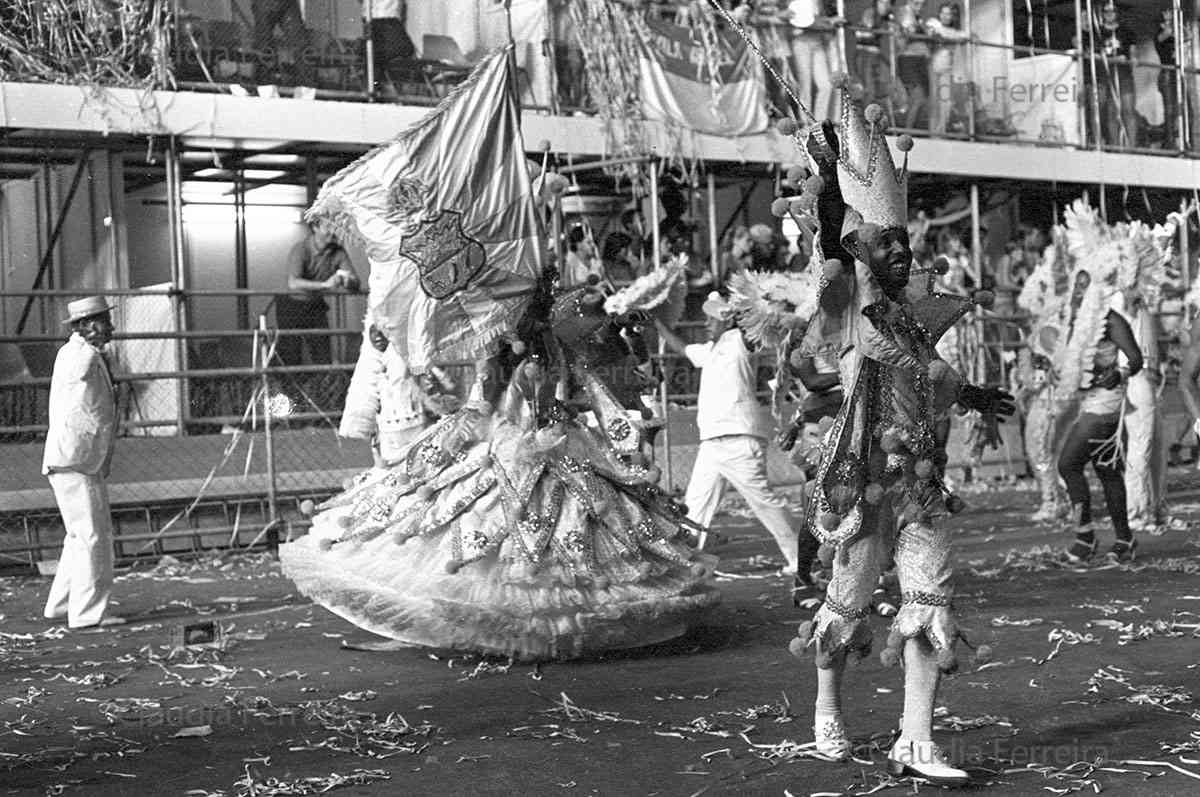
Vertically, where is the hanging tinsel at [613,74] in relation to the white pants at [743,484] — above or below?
above

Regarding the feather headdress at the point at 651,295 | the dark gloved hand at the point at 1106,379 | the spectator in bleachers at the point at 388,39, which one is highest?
the spectator in bleachers at the point at 388,39

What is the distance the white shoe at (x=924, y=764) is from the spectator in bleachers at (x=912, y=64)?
15.3m

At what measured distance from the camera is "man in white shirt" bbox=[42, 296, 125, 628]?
10141 millimetres

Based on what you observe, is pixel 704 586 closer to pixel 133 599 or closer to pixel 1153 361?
pixel 133 599

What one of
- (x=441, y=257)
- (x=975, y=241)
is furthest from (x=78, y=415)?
(x=975, y=241)

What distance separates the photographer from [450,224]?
865 cm

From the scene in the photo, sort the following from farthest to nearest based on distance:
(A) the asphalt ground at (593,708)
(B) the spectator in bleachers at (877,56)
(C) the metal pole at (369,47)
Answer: (B) the spectator in bleachers at (877,56)
(C) the metal pole at (369,47)
(A) the asphalt ground at (593,708)

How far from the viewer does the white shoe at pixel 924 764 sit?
5652 millimetres

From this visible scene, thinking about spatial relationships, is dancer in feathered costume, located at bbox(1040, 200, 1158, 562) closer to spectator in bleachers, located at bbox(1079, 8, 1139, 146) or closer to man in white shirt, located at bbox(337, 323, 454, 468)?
man in white shirt, located at bbox(337, 323, 454, 468)

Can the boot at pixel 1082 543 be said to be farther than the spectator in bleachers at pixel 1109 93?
No

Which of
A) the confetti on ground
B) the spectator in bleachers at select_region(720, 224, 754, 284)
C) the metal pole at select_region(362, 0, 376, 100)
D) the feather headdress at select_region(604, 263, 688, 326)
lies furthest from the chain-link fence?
the confetti on ground

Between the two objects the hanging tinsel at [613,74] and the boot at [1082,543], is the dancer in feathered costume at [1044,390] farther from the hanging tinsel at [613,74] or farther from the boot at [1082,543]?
the hanging tinsel at [613,74]

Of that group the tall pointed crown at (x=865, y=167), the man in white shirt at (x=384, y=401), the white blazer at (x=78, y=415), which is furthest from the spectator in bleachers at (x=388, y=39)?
the tall pointed crown at (x=865, y=167)

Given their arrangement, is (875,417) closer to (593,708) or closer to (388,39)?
(593,708)
